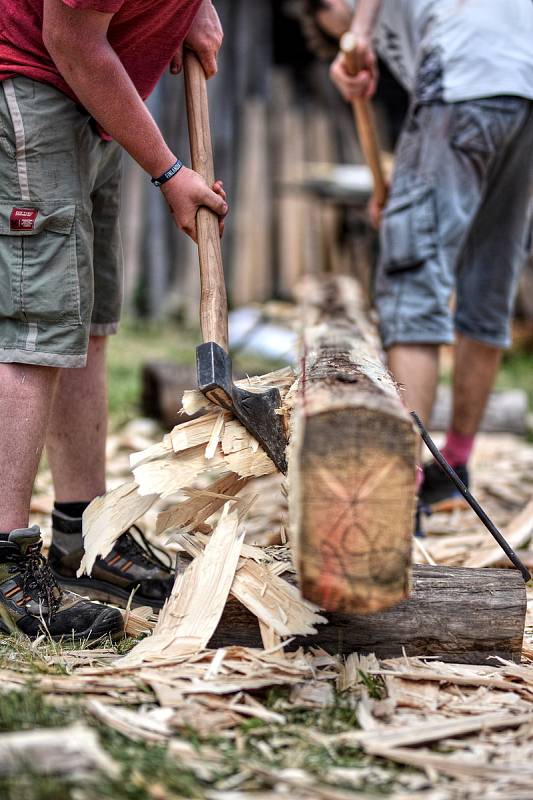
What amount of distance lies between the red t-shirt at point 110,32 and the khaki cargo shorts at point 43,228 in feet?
0.10

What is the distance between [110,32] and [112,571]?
140 cm

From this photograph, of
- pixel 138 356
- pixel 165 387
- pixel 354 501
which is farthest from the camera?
pixel 138 356

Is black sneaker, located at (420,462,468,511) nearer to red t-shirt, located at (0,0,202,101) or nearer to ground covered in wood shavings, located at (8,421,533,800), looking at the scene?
ground covered in wood shavings, located at (8,421,533,800)

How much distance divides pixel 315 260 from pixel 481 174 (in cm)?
512

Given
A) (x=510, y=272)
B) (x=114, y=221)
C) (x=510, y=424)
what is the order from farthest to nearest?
(x=510, y=424) → (x=510, y=272) → (x=114, y=221)

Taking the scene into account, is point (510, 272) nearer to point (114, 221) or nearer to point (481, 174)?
point (481, 174)

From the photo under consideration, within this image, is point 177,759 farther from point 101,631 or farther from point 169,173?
point 169,173

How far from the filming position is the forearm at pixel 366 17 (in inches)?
136

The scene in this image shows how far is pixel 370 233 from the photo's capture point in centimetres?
822

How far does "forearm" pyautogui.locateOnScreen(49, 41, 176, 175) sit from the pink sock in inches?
77.5

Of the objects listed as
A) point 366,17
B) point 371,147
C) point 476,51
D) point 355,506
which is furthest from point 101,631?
point 371,147

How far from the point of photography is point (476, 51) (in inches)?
121

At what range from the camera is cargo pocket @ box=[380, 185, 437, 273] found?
310 cm

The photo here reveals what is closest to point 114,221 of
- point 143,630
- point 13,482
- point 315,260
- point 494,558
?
point 13,482
